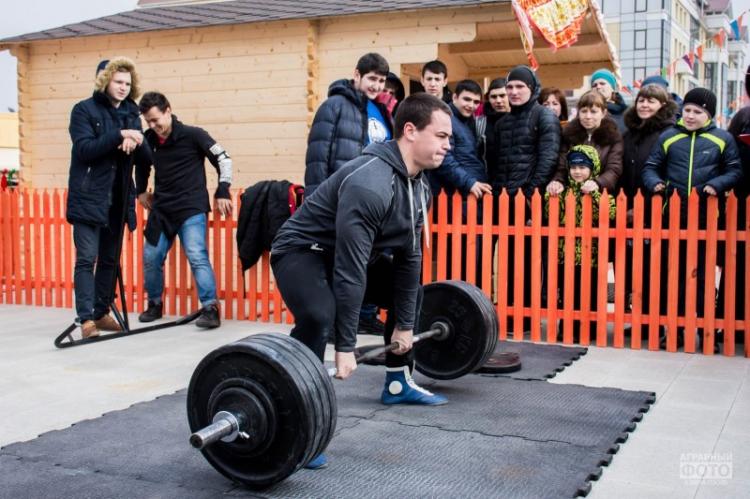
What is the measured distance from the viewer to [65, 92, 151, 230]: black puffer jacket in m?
6.67

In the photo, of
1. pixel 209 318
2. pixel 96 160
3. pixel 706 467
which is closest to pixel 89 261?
pixel 96 160

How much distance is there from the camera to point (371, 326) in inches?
280

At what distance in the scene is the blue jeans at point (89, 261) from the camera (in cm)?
675

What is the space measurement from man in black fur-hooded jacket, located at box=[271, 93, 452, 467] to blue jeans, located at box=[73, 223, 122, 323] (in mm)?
3152

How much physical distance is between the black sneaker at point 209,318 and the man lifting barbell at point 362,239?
10.7 ft

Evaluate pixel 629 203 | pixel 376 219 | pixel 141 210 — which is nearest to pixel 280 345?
pixel 376 219

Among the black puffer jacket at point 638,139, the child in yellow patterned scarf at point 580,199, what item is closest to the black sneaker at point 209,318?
the child in yellow patterned scarf at point 580,199

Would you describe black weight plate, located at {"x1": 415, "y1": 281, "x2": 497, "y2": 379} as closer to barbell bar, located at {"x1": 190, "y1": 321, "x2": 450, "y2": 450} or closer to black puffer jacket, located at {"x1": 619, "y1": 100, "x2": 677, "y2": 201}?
barbell bar, located at {"x1": 190, "y1": 321, "x2": 450, "y2": 450}

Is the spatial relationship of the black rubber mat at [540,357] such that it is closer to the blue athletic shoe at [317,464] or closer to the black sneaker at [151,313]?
the blue athletic shoe at [317,464]

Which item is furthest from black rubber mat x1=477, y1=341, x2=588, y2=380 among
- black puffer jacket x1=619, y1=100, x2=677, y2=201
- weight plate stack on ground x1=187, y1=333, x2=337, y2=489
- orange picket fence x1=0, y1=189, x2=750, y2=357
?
weight plate stack on ground x1=187, y1=333, x2=337, y2=489

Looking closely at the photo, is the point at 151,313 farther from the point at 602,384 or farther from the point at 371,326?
the point at 602,384

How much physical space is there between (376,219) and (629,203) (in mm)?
4056

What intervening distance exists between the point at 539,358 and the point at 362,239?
2904mm

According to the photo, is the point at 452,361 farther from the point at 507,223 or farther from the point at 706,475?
the point at 507,223
